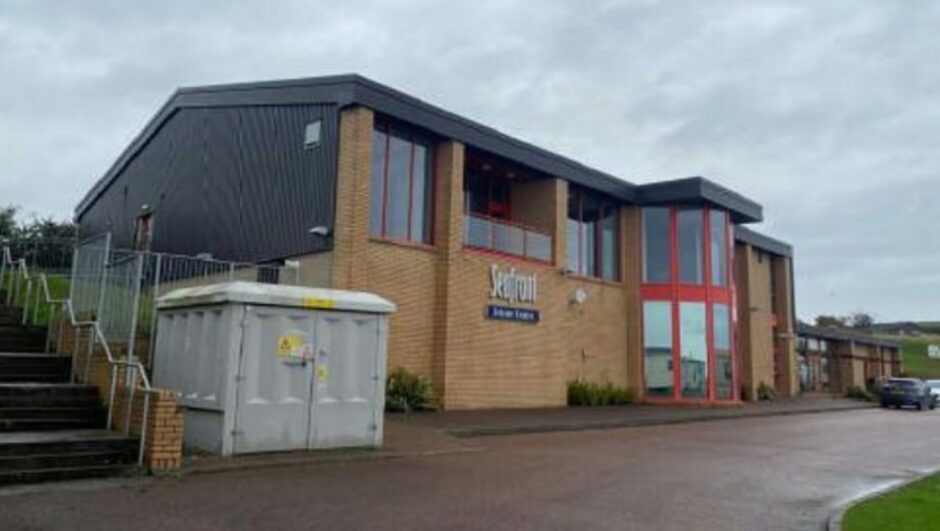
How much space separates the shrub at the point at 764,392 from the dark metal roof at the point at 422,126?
7.97 m

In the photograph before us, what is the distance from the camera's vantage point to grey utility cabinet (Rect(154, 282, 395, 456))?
427 inches

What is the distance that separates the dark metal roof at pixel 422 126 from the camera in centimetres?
1883

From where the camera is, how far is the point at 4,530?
6.63 m

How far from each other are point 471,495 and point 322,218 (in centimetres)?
1061

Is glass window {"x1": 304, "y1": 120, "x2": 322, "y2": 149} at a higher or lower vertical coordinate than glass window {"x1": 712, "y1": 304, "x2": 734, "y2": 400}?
higher

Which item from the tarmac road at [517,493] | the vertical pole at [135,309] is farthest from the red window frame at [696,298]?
the vertical pole at [135,309]

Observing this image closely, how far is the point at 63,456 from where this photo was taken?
904 centimetres

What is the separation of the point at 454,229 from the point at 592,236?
8.27 metres

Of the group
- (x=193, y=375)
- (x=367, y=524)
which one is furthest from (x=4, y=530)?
(x=193, y=375)

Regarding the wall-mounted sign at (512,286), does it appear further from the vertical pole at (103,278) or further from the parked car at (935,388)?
the parked car at (935,388)

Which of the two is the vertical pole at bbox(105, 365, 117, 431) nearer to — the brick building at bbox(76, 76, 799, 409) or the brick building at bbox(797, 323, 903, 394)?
the brick building at bbox(76, 76, 799, 409)

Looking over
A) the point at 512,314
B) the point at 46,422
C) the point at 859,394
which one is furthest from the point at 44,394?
the point at 859,394

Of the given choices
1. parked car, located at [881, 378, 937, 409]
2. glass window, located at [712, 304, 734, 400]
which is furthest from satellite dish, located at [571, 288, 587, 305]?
parked car, located at [881, 378, 937, 409]

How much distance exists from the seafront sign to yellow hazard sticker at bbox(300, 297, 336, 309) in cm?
982
